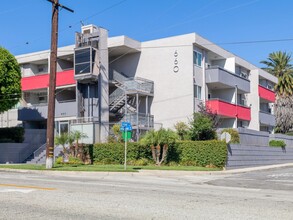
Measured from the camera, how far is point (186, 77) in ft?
115

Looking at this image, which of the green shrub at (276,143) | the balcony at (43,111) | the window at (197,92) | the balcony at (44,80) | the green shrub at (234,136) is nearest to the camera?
the green shrub at (234,136)

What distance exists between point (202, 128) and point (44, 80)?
18.0 m

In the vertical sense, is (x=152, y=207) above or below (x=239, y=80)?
below

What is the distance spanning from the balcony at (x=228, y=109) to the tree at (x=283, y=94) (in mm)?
18676

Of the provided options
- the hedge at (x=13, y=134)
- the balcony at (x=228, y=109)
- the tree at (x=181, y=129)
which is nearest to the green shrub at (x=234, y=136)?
the tree at (x=181, y=129)

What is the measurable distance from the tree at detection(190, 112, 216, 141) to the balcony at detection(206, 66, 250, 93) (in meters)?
7.92

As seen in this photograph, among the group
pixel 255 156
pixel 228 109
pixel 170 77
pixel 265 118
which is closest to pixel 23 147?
pixel 170 77

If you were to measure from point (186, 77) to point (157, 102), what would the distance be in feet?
11.1

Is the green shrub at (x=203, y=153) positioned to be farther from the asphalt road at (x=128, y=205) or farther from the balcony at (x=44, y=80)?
the asphalt road at (x=128, y=205)

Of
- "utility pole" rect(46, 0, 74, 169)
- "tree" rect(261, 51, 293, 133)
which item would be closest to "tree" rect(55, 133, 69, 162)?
"utility pole" rect(46, 0, 74, 169)

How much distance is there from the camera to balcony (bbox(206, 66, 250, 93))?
3725 centimetres

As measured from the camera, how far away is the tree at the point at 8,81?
3412 centimetres

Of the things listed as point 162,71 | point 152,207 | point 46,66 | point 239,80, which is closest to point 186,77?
point 162,71

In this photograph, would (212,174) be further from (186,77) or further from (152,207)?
(152,207)
